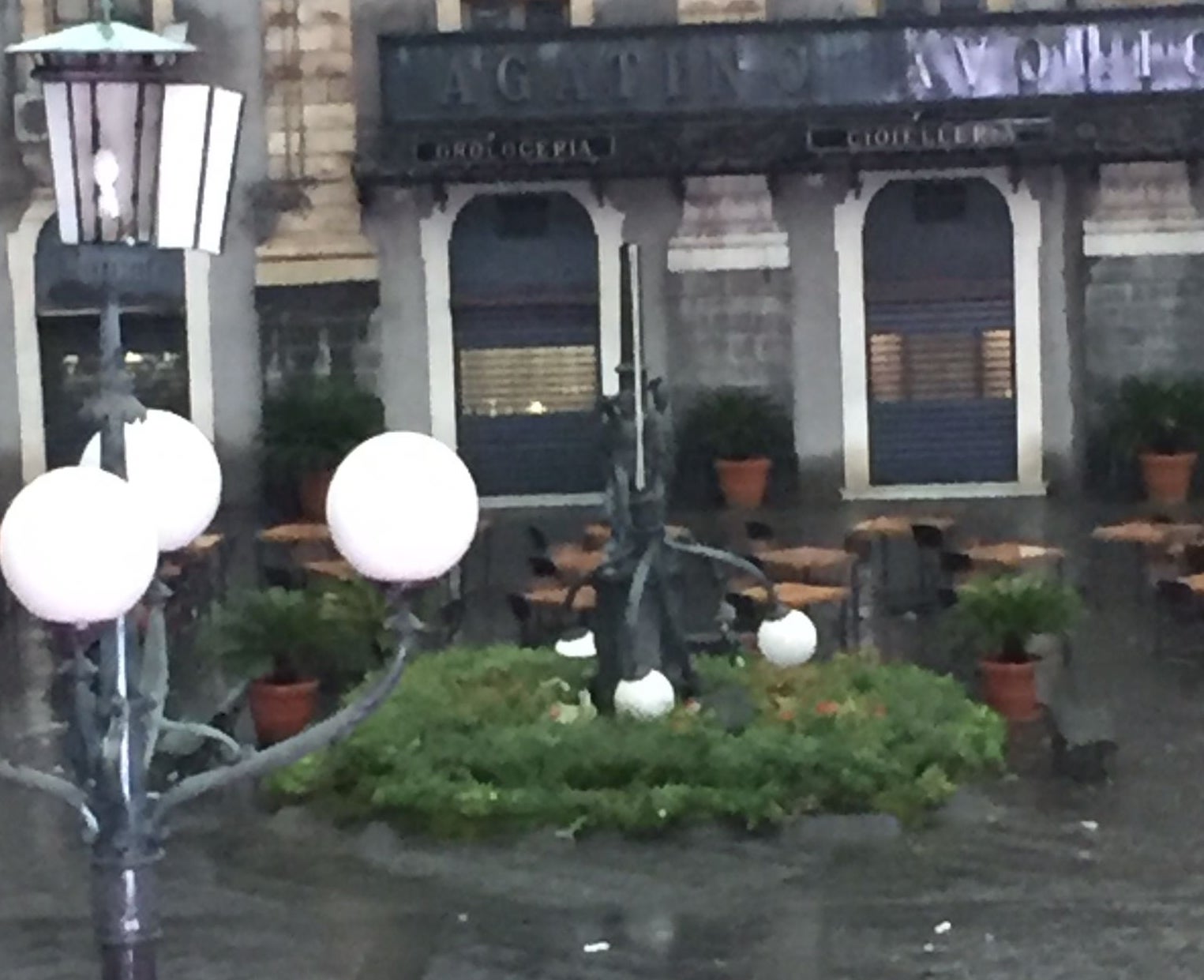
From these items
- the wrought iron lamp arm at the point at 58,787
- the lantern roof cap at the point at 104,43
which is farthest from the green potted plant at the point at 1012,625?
the lantern roof cap at the point at 104,43

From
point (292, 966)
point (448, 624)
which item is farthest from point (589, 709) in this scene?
point (448, 624)

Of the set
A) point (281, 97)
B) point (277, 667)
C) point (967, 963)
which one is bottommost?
point (967, 963)

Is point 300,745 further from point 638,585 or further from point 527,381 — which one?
point 527,381

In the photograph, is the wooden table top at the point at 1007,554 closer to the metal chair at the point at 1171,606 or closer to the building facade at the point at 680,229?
the metal chair at the point at 1171,606

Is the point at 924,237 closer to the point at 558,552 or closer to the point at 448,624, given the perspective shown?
the point at 558,552

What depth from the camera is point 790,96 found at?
68.4 ft

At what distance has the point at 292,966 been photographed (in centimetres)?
838

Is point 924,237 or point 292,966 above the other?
point 924,237

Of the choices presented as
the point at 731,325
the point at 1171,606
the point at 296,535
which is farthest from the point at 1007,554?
the point at 731,325

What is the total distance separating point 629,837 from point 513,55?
41.2ft

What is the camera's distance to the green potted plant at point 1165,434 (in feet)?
67.0

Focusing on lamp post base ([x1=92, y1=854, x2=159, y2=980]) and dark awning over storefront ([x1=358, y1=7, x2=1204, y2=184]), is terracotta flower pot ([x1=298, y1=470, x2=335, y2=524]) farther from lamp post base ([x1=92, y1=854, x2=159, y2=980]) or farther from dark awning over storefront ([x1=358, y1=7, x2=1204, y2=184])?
lamp post base ([x1=92, y1=854, x2=159, y2=980])

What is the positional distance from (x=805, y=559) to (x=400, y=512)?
9.01m

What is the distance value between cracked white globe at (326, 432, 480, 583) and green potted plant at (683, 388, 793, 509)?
15492 mm
